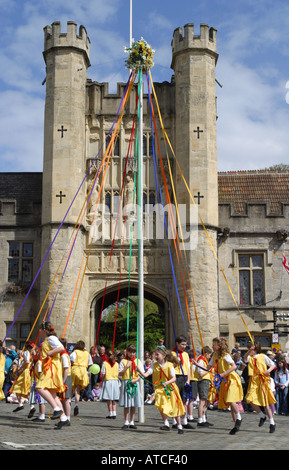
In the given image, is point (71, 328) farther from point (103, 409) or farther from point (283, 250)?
point (283, 250)

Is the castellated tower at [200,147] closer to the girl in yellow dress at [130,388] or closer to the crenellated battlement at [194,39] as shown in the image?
the crenellated battlement at [194,39]

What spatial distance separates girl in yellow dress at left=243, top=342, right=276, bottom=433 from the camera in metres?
11.5

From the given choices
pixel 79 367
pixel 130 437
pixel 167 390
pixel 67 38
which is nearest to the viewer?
pixel 130 437

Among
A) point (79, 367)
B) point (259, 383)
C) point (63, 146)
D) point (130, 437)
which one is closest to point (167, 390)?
point (130, 437)

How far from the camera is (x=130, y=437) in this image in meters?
10.1

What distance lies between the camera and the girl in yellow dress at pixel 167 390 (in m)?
10.7

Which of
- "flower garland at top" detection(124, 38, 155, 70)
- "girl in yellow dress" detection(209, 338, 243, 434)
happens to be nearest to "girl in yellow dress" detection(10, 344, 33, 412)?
"girl in yellow dress" detection(209, 338, 243, 434)

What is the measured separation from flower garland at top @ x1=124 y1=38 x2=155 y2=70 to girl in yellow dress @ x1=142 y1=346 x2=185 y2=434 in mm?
6234

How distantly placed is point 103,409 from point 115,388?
313 centimetres

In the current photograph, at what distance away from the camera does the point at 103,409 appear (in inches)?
635

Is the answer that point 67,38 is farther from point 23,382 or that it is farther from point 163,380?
point 163,380

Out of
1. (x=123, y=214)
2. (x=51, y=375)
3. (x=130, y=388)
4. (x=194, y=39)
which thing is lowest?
(x=130, y=388)

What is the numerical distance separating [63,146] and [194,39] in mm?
6424

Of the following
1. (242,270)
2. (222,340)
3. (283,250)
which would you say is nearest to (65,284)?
(242,270)
